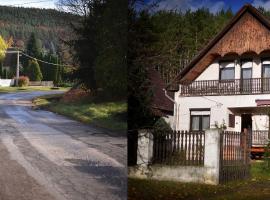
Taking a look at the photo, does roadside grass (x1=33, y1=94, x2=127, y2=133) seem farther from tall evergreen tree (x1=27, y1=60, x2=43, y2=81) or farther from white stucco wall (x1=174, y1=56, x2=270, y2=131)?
white stucco wall (x1=174, y1=56, x2=270, y2=131)

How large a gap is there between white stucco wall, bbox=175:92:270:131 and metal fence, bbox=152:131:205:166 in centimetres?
6

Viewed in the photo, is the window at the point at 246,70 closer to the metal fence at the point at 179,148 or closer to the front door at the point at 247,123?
the front door at the point at 247,123

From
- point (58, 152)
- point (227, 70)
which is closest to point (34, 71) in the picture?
point (58, 152)

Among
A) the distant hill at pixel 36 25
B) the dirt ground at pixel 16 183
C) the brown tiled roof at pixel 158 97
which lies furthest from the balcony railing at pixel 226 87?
the dirt ground at pixel 16 183

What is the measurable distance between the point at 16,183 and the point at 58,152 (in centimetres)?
24

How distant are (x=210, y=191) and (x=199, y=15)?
930mm

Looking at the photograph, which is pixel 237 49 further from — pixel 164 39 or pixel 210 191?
pixel 210 191

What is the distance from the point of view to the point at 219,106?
2221 millimetres

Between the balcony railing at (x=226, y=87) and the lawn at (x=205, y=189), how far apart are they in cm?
36

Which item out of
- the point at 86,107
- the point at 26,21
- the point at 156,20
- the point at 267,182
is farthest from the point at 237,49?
the point at 26,21

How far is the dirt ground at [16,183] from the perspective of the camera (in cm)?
151

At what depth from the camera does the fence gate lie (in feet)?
7.07

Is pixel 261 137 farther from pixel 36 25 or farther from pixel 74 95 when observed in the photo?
pixel 36 25

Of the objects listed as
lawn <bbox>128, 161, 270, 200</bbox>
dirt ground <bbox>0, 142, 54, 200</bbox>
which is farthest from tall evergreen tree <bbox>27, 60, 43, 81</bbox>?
lawn <bbox>128, 161, 270, 200</bbox>
